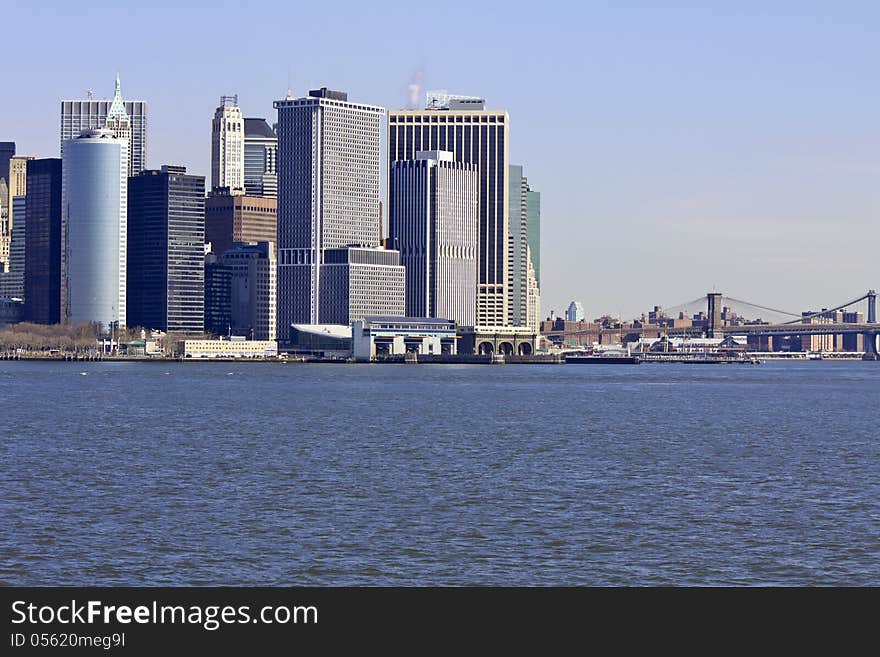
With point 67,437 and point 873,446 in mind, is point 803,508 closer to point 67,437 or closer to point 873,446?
point 873,446

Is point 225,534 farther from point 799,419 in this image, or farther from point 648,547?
point 799,419

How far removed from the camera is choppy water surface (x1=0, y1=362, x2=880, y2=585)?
91.9 feet

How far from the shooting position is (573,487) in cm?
4294

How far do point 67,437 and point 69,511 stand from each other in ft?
92.2

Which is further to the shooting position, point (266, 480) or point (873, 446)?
point (873, 446)

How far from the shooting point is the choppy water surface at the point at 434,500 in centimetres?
2800

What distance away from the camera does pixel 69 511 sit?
36125 mm

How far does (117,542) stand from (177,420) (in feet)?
157

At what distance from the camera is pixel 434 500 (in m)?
39.1

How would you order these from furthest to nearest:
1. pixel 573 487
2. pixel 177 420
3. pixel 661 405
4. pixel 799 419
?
pixel 661 405 < pixel 799 419 < pixel 177 420 < pixel 573 487
